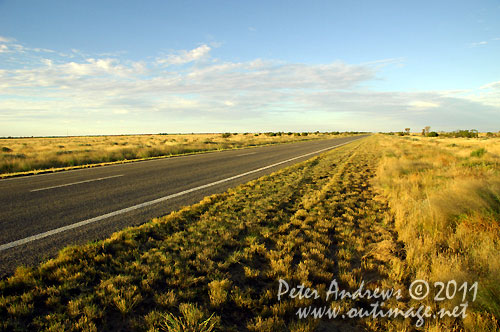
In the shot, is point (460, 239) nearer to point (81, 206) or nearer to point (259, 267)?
point (259, 267)

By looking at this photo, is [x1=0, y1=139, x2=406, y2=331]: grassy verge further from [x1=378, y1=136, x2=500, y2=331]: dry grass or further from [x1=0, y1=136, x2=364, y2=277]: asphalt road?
[x1=0, y1=136, x2=364, y2=277]: asphalt road

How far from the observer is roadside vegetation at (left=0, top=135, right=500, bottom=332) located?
2289mm

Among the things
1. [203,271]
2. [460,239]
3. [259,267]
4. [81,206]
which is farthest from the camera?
[81,206]

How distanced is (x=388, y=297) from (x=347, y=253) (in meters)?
0.92

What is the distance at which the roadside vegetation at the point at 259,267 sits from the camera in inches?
90.1

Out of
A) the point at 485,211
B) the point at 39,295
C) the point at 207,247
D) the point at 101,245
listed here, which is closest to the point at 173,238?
A: the point at 207,247

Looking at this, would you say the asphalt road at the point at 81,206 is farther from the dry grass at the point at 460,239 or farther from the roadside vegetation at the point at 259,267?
the dry grass at the point at 460,239

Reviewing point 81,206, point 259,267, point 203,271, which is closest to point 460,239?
point 259,267

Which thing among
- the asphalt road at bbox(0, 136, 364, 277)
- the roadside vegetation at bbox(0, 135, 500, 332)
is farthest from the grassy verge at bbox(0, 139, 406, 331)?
the asphalt road at bbox(0, 136, 364, 277)

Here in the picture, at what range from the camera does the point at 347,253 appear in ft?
11.8

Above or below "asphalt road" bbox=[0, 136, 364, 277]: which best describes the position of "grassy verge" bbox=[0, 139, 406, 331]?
below

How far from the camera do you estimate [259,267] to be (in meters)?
3.28

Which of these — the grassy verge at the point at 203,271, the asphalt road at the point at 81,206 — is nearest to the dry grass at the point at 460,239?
the grassy verge at the point at 203,271

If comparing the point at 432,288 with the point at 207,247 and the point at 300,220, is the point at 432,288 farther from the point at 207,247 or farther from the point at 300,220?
the point at 207,247
